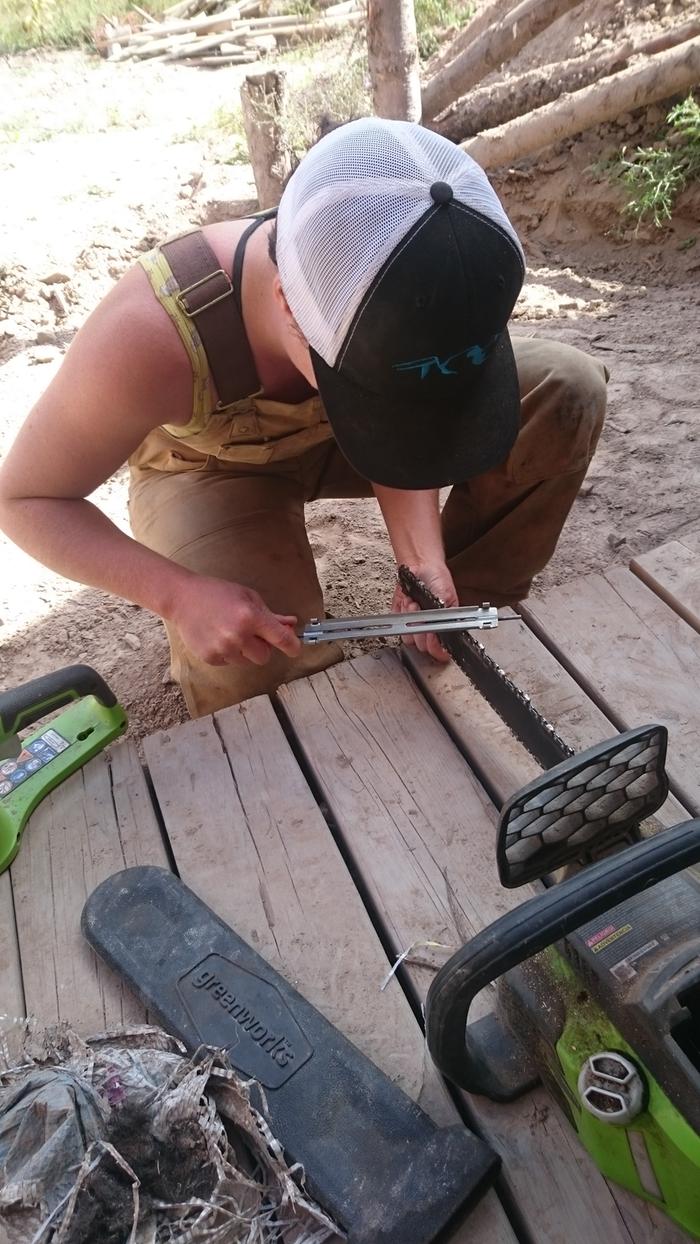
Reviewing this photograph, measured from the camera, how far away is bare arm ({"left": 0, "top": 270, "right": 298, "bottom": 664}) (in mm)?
1655

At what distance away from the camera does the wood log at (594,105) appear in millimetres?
4156

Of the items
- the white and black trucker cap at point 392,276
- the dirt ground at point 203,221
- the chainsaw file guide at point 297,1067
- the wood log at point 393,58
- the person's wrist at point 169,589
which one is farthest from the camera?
the wood log at point 393,58

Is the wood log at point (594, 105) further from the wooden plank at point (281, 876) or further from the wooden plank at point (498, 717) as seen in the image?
the wooden plank at point (281, 876)

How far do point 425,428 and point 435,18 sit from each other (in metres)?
6.83

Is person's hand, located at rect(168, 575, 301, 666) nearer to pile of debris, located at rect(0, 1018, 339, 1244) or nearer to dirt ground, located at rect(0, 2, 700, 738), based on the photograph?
pile of debris, located at rect(0, 1018, 339, 1244)

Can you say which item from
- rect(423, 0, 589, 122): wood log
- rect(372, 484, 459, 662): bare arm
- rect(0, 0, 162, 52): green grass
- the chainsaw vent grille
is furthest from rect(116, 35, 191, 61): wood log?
the chainsaw vent grille

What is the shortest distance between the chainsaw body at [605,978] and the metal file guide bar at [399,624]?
67 centimetres

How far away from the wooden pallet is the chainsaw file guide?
5 centimetres

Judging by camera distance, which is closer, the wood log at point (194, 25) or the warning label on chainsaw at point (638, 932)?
the warning label on chainsaw at point (638, 932)

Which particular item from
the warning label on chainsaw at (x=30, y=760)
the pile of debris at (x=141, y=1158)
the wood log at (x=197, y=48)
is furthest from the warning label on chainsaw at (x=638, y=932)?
the wood log at (x=197, y=48)

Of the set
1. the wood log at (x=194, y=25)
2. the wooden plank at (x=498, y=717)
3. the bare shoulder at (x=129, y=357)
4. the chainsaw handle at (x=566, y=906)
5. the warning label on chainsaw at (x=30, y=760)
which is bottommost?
the wooden plank at (x=498, y=717)

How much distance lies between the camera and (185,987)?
135 cm

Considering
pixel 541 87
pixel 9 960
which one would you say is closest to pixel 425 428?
pixel 9 960

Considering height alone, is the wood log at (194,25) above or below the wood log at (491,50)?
above
